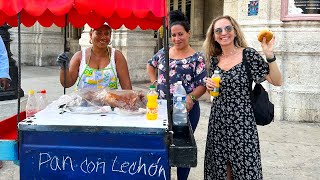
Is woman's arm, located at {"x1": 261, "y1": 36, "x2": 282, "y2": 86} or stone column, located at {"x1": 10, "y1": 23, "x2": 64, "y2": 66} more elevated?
stone column, located at {"x1": 10, "y1": 23, "x2": 64, "y2": 66}

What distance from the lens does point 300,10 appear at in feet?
24.3

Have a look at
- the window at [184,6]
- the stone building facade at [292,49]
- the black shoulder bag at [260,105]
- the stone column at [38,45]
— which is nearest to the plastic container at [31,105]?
the black shoulder bag at [260,105]

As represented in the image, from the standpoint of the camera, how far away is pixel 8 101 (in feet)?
28.8

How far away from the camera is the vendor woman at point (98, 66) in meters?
3.97

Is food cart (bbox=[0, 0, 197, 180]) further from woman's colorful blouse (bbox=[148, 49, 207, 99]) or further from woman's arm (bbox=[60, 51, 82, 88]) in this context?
woman's arm (bbox=[60, 51, 82, 88])

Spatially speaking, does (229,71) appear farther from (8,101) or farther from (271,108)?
(8,101)

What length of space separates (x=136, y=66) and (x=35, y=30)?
9250mm

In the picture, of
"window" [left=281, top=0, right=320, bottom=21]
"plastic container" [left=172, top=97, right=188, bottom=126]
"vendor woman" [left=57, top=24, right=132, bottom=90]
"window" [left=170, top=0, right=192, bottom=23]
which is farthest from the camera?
"window" [left=170, top=0, right=192, bottom=23]

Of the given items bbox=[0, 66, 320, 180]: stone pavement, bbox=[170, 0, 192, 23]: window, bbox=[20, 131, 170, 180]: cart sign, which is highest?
bbox=[170, 0, 192, 23]: window

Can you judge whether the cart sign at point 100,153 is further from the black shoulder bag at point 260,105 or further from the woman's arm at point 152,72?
the woman's arm at point 152,72

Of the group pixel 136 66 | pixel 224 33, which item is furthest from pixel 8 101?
pixel 224 33

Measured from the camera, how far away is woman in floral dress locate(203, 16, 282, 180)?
3264mm

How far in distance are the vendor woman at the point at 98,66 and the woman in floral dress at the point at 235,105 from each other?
1.13m

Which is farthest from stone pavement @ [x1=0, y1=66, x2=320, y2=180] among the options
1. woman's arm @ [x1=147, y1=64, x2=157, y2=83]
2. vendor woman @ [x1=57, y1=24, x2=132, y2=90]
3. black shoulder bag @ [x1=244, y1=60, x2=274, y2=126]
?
black shoulder bag @ [x1=244, y1=60, x2=274, y2=126]
